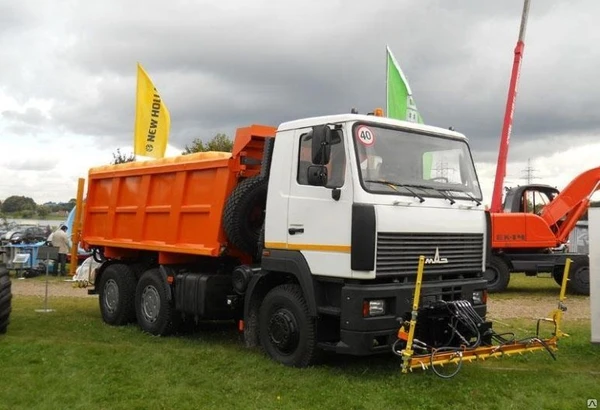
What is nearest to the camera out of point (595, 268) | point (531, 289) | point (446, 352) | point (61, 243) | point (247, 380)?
point (446, 352)

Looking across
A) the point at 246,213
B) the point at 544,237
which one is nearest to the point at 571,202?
the point at 544,237

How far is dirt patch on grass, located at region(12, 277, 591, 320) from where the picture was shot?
40.6 feet

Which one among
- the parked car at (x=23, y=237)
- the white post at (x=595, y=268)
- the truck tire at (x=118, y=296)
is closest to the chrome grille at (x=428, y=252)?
the white post at (x=595, y=268)

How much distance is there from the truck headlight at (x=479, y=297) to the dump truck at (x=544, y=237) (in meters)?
8.57

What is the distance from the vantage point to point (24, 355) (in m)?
8.06

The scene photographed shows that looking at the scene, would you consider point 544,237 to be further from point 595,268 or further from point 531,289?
point 595,268

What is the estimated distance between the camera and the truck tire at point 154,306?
950 cm

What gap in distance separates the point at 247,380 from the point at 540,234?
11.1 meters

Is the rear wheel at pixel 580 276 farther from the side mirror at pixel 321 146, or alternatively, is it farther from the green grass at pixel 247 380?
the side mirror at pixel 321 146

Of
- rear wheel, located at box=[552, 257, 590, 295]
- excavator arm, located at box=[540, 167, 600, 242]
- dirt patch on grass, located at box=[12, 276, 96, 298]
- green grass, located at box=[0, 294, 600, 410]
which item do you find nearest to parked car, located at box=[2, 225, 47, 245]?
dirt patch on grass, located at box=[12, 276, 96, 298]

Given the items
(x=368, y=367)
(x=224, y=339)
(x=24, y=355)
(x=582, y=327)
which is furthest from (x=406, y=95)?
(x=24, y=355)

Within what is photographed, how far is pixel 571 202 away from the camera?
1570 centimetres

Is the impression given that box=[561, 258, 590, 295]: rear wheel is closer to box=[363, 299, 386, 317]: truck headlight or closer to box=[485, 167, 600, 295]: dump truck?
box=[485, 167, 600, 295]: dump truck

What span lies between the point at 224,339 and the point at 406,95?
25.0ft
